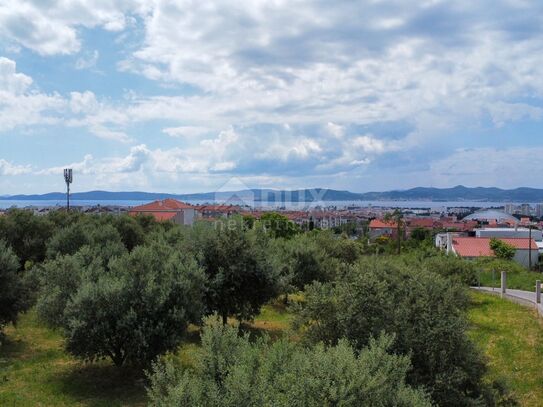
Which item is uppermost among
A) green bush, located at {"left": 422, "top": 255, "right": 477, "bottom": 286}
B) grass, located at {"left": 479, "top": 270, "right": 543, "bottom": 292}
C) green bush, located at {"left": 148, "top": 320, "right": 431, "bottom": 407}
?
green bush, located at {"left": 148, "top": 320, "right": 431, "bottom": 407}

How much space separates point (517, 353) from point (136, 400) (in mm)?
13909

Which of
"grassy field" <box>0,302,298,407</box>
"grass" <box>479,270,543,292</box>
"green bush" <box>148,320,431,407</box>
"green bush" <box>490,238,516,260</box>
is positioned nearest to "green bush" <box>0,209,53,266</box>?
"grassy field" <box>0,302,298,407</box>

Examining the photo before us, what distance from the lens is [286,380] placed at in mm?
5711

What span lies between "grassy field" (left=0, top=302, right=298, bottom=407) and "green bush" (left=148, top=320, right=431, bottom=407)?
329 centimetres

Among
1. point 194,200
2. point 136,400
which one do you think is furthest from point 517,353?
point 194,200

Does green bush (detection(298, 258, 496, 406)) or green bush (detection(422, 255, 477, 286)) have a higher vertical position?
green bush (detection(298, 258, 496, 406))

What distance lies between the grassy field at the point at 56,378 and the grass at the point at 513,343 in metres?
7.19

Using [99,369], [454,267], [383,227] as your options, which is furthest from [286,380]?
[383,227]

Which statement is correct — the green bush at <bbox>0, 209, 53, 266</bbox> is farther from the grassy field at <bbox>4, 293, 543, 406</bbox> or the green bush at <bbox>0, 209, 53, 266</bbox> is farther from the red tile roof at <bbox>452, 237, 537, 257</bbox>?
the red tile roof at <bbox>452, 237, 537, 257</bbox>

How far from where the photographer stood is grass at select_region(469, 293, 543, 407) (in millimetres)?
Result: 14264

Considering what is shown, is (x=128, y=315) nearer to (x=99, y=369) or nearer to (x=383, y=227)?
(x=99, y=369)

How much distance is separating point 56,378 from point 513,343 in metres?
16.7

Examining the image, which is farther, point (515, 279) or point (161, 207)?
point (161, 207)

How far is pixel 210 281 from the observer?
17.5 m
